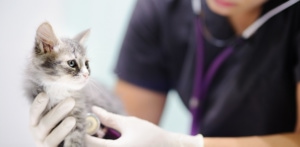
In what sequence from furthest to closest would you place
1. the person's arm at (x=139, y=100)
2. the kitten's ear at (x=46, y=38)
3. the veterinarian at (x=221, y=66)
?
the person's arm at (x=139, y=100) < the veterinarian at (x=221, y=66) < the kitten's ear at (x=46, y=38)

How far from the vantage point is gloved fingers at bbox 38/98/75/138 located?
605mm

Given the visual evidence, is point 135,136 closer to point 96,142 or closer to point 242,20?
point 96,142

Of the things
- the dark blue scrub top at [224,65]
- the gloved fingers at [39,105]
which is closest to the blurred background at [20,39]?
the gloved fingers at [39,105]

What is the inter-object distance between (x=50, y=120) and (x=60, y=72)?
112mm

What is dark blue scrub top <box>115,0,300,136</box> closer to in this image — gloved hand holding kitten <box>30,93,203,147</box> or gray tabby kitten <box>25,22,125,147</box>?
gloved hand holding kitten <box>30,93,203,147</box>

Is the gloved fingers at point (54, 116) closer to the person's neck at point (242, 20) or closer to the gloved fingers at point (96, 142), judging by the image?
the gloved fingers at point (96, 142)

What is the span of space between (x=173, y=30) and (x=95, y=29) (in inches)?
9.7

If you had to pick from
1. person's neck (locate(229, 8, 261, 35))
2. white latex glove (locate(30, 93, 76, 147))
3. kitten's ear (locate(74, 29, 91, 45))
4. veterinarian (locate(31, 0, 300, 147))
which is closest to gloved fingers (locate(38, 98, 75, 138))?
white latex glove (locate(30, 93, 76, 147))

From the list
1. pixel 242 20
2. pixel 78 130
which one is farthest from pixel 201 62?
pixel 78 130

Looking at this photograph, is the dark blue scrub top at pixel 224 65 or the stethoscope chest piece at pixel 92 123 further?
the dark blue scrub top at pixel 224 65

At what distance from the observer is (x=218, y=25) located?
986 millimetres

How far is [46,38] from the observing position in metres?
0.53

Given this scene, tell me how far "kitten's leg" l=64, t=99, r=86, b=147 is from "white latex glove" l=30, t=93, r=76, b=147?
0.03 feet

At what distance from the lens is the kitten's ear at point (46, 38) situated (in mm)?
507
